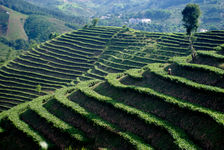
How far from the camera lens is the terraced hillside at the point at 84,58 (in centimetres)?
5565

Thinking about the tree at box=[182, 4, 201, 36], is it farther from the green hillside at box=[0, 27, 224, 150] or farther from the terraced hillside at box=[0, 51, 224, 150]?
the terraced hillside at box=[0, 51, 224, 150]

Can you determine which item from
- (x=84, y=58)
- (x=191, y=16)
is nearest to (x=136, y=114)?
(x=191, y=16)

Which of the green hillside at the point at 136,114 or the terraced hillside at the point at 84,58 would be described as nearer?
the green hillside at the point at 136,114

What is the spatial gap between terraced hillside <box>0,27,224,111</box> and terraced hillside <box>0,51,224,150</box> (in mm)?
24050

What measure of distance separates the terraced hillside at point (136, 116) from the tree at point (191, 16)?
19.5 ft

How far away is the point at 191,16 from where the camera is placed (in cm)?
3256

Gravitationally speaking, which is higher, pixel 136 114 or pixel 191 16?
pixel 191 16

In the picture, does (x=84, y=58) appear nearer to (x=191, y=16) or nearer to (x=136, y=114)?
(x=191, y=16)

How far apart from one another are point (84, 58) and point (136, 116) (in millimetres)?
50488

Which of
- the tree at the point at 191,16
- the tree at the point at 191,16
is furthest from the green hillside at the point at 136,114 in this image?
the tree at the point at 191,16

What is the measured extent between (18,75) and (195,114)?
59752 millimetres

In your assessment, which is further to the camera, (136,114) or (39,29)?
(39,29)

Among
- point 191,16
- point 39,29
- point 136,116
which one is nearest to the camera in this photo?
point 136,116

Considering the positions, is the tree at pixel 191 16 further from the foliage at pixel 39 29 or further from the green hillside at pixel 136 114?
the foliage at pixel 39 29
